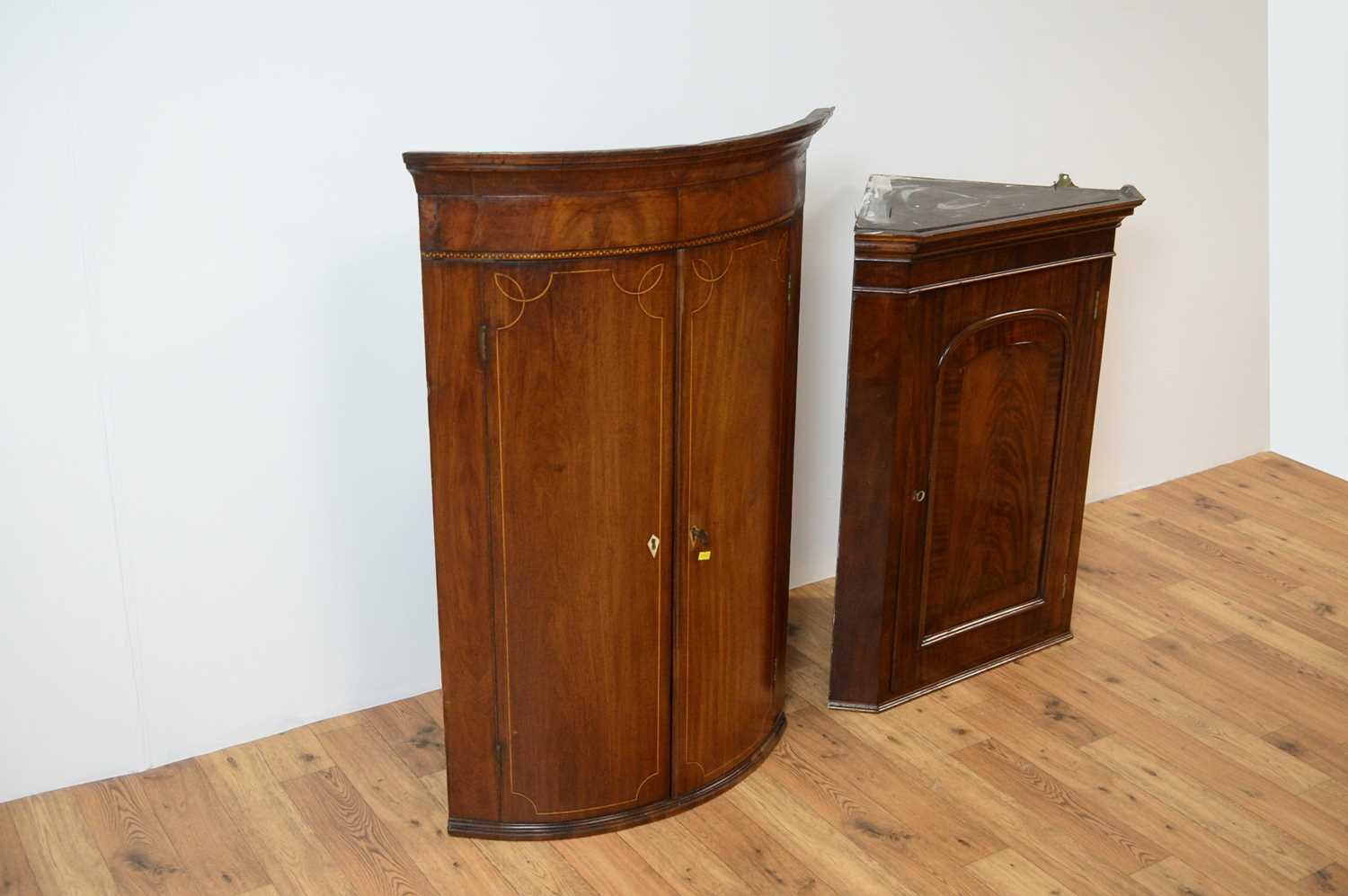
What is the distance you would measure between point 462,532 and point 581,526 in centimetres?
24

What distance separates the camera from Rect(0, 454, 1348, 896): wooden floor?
2.94m

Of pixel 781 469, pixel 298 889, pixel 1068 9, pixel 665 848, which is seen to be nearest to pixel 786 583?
pixel 781 469

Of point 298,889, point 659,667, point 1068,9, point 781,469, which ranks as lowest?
point 298,889

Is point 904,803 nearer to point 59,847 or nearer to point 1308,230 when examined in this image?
point 59,847

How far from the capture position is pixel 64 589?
3061mm

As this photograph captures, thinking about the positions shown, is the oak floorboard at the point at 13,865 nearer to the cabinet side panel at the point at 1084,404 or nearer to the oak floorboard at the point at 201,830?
the oak floorboard at the point at 201,830

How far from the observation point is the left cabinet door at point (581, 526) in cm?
270

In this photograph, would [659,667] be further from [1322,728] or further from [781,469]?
[1322,728]

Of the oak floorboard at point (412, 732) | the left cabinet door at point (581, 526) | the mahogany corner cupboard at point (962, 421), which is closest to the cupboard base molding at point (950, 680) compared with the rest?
the mahogany corner cupboard at point (962, 421)

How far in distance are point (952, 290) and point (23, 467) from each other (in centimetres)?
208

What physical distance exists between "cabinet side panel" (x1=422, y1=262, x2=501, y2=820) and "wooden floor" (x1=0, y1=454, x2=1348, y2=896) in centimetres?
22

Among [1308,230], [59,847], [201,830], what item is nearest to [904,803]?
[201,830]

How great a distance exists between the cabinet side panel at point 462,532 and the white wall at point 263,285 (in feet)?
1.91

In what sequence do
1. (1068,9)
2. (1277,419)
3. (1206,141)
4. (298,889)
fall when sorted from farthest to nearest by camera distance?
(1277,419) → (1206,141) → (1068,9) → (298,889)
